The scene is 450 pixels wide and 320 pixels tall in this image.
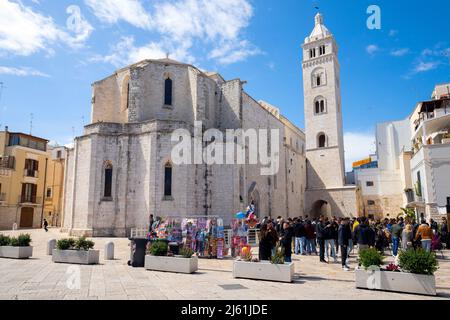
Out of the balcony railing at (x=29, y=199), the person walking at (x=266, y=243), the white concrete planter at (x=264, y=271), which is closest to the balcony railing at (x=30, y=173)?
the balcony railing at (x=29, y=199)

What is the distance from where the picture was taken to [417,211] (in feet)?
87.7

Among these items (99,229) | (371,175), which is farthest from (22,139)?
(371,175)

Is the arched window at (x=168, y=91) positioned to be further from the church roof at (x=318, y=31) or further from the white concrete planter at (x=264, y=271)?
the church roof at (x=318, y=31)

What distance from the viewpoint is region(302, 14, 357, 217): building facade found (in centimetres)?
3869

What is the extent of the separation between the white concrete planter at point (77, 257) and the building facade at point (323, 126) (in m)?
31.3

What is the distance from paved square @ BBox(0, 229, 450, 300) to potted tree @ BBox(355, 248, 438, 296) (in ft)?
0.75

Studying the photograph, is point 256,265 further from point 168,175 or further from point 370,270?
point 168,175

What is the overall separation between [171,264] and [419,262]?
621 cm

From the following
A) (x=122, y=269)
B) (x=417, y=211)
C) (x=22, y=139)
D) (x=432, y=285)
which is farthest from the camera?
(x=22, y=139)

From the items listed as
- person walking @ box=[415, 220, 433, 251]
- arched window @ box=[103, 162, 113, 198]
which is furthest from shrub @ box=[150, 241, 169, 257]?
arched window @ box=[103, 162, 113, 198]

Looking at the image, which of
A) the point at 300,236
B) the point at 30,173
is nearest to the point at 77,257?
the point at 300,236

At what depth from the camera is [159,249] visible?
9.87 meters
